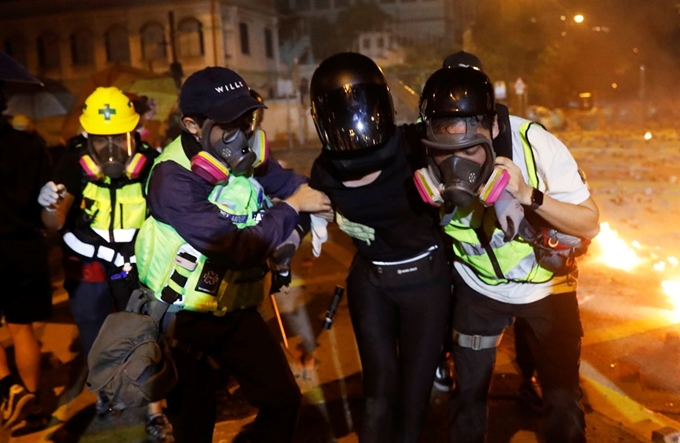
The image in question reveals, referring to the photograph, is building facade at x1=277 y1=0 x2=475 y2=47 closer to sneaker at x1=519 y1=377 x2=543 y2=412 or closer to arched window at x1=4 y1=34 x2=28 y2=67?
arched window at x1=4 y1=34 x2=28 y2=67

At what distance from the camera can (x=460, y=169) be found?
2545 millimetres

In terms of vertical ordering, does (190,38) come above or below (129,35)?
below

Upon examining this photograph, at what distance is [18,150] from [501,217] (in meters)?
2.93

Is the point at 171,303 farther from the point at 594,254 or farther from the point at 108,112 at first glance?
the point at 594,254

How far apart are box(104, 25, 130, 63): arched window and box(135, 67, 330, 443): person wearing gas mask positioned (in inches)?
1394

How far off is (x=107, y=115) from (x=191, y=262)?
143 centimetres

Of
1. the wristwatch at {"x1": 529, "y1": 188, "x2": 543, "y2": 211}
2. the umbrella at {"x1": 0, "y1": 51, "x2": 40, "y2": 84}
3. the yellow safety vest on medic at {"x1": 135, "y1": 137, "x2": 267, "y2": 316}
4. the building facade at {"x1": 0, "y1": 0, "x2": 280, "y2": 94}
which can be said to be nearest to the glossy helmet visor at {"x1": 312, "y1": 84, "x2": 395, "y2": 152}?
the yellow safety vest on medic at {"x1": 135, "y1": 137, "x2": 267, "y2": 316}

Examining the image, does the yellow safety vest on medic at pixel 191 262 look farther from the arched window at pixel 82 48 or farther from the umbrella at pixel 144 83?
the arched window at pixel 82 48

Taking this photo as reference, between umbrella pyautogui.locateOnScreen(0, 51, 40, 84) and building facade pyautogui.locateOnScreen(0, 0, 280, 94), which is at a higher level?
building facade pyautogui.locateOnScreen(0, 0, 280, 94)

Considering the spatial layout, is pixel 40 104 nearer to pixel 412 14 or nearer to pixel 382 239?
pixel 412 14

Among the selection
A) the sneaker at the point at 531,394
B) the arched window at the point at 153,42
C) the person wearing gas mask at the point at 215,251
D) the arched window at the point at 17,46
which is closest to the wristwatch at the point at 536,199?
the person wearing gas mask at the point at 215,251

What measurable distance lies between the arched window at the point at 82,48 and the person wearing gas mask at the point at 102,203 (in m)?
35.6

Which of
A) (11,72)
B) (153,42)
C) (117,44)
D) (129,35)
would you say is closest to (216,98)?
(11,72)

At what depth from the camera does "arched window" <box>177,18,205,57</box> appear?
111 feet
